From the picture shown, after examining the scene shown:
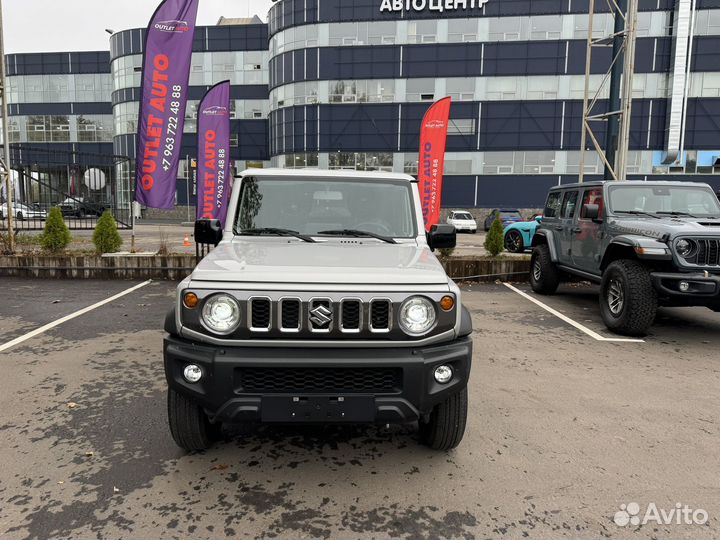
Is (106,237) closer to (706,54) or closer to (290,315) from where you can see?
(290,315)

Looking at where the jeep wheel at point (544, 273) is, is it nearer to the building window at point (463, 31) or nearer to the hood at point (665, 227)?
the hood at point (665, 227)

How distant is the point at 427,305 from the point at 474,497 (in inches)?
45.3

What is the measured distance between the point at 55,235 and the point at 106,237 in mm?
1007

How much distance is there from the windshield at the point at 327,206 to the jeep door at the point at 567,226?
5261mm

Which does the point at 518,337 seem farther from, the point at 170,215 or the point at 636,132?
the point at 170,215

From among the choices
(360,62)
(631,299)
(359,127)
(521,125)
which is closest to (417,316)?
(631,299)

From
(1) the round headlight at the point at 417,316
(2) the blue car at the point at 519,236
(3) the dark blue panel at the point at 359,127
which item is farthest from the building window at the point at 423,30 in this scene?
(1) the round headlight at the point at 417,316

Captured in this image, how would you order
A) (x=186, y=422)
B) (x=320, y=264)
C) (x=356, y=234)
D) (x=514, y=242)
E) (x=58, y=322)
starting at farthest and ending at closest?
(x=514, y=242) → (x=58, y=322) → (x=356, y=234) → (x=186, y=422) → (x=320, y=264)

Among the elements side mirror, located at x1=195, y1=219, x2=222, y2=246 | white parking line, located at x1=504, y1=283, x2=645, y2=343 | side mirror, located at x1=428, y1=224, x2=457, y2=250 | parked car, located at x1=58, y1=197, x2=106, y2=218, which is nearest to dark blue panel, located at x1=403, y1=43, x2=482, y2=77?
parked car, located at x1=58, y1=197, x2=106, y2=218

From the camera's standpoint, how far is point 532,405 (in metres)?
4.39

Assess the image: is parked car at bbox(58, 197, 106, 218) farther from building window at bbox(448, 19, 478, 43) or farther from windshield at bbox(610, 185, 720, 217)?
building window at bbox(448, 19, 478, 43)

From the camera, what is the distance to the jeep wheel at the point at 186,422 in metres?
3.21

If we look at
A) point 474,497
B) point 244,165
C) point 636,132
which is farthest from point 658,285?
point 244,165

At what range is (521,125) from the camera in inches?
1403
